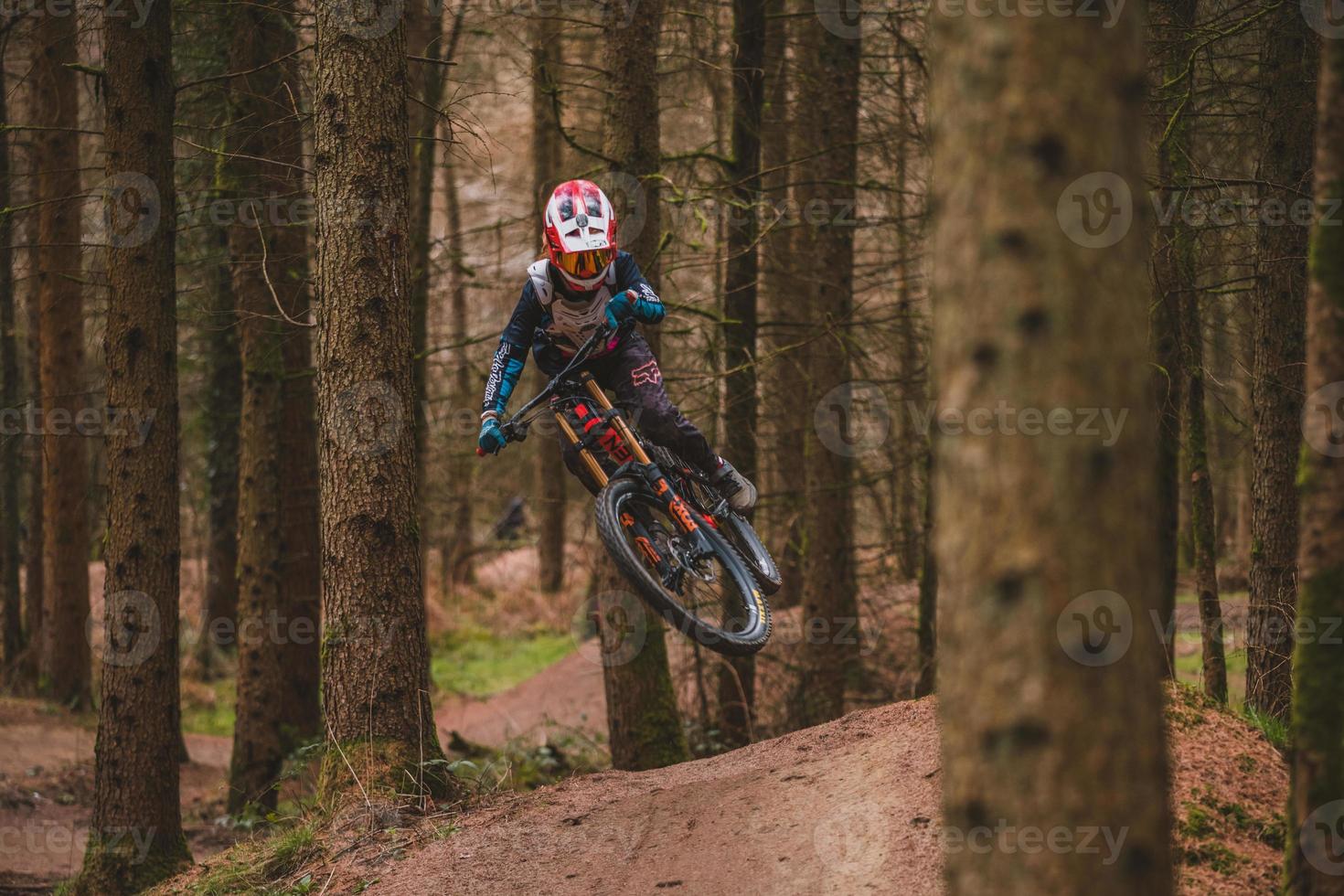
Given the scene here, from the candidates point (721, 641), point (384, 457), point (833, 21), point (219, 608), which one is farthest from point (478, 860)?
point (219, 608)

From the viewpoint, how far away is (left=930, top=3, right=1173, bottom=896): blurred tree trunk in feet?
7.98

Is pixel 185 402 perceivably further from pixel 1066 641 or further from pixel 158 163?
pixel 1066 641

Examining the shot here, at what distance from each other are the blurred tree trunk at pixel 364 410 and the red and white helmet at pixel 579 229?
0.83m

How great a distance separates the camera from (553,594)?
20594 mm

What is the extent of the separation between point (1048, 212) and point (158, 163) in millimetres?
6646
